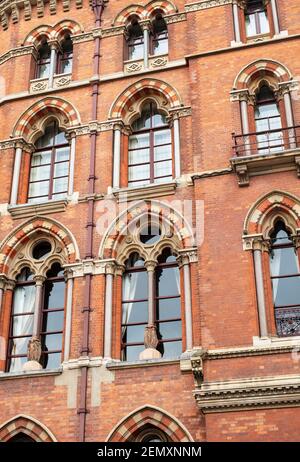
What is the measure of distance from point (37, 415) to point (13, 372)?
4.37 ft

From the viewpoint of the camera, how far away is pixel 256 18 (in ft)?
66.2

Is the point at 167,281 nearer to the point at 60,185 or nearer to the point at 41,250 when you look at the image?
the point at 41,250

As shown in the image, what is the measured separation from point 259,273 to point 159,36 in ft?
30.8

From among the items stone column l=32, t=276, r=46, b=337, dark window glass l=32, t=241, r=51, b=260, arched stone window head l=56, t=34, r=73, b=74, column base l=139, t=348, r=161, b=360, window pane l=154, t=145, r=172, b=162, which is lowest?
column base l=139, t=348, r=161, b=360

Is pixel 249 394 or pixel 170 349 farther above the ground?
pixel 170 349

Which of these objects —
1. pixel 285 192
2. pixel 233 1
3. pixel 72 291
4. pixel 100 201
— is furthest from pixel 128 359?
pixel 233 1

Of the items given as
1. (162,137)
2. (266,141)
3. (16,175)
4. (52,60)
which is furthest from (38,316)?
(52,60)

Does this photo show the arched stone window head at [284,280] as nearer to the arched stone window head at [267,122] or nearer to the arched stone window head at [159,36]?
the arched stone window head at [267,122]

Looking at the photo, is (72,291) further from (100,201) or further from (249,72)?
(249,72)

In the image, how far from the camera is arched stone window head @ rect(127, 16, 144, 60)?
2122 cm

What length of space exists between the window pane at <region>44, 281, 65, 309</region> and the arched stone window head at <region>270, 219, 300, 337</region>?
5628 millimetres

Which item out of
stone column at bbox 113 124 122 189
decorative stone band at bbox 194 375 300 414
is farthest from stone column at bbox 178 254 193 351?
stone column at bbox 113 124 122 189

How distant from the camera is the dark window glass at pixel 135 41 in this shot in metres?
21.2

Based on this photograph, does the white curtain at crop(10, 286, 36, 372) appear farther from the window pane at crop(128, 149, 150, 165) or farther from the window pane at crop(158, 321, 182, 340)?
the window pane at crop(128, 149, 150, 165)
